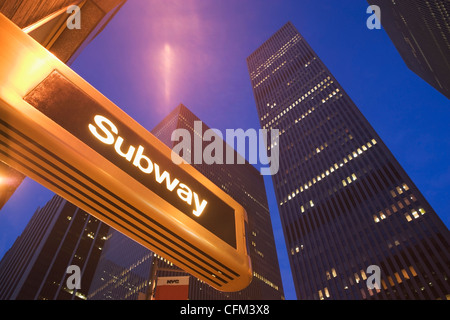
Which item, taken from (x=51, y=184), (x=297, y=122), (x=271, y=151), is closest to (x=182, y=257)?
(x=51, y=184)

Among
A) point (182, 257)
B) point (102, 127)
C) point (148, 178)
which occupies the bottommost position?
point (182, 257)

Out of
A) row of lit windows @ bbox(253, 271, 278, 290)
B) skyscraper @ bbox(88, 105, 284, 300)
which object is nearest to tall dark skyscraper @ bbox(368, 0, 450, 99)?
skyscraper @ bbox(88, 105, 284, 300)

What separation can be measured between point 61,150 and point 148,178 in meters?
0.65

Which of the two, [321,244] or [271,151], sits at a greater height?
[271,151]

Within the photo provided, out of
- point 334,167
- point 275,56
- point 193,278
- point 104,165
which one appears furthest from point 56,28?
point 275,56

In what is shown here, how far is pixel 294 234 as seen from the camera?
3300 inches

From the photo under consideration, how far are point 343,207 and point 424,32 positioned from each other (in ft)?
190

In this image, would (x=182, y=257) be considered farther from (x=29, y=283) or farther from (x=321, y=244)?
(x=29, y=283)

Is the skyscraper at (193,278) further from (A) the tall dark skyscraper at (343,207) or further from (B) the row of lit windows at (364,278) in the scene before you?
(B) the row of lit windows at (364,278)

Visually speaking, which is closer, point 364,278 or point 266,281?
point 364,278

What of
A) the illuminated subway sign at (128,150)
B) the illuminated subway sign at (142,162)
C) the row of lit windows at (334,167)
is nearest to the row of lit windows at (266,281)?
the row of lit windows at (334,167)

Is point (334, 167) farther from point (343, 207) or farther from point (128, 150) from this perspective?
point (128, 150)

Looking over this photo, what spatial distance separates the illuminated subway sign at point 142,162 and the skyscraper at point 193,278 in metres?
58.3

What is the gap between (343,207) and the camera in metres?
76.4
